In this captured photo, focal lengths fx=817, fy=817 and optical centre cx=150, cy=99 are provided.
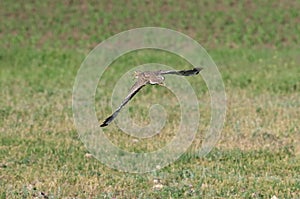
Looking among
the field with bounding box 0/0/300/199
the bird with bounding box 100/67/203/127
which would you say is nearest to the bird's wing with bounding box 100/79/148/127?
the bird with bounding box 100/67/203/127

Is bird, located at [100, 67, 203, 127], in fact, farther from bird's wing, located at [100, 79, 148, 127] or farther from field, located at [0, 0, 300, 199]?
field, located at [0, 0, 300, 199]

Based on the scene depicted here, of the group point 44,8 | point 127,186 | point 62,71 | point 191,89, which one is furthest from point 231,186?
point 44,8

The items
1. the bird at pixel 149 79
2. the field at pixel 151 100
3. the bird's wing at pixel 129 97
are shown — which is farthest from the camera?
the field at pixel 151 100

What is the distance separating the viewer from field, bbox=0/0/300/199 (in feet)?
31.9

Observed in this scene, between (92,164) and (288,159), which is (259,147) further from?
(92,164)

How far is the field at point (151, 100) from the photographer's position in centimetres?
972

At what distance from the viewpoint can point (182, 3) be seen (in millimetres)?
34281

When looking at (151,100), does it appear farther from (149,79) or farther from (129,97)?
(129,97)

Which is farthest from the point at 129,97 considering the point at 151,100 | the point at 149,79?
the point at 151,100

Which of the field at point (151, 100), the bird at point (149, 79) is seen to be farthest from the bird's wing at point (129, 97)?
the field at point (151, 100)

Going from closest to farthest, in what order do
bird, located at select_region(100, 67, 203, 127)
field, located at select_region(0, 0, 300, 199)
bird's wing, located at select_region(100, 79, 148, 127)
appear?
bird's wing, located at select_region(100, 79, 148, 127) → bird, located at select_region(100, 67, 203, 127) → field, located at select_region(0, 0, 300, 199)

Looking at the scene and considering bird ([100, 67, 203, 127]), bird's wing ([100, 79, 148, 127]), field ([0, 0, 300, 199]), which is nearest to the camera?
bird's wing ([100, 79, 148, 127])

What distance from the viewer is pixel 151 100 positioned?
59.7 ft

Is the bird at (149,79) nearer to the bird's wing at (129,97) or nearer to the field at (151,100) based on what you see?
the bird's wing at (129,97)
